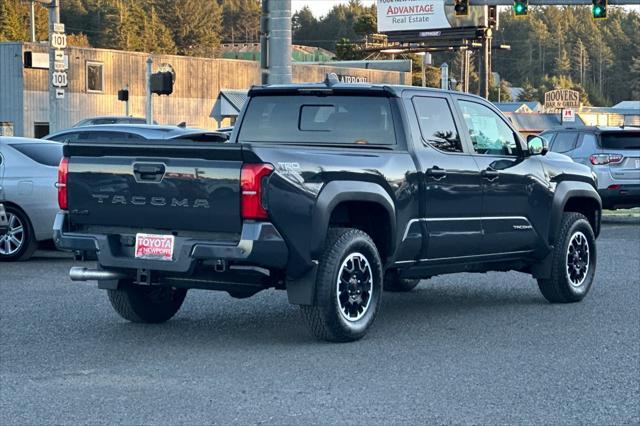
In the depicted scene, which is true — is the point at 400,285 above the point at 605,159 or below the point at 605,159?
below

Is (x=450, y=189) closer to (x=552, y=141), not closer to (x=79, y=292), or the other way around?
(x=79, y=292)

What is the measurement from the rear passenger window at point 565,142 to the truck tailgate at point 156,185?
585 inches

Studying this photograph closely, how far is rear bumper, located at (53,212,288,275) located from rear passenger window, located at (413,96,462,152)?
2.13 meters

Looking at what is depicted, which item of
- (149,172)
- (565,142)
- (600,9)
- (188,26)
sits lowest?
(565,142)

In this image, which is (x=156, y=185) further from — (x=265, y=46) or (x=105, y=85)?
(x=105, y=85)

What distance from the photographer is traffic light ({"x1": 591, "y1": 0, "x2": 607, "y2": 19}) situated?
3472 centimetres

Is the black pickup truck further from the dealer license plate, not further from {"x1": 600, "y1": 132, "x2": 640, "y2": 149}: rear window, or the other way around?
{"x1": 600, "y1": 132, "x2": 640, "y2": 149}: rear window

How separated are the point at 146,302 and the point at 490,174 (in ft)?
10.1

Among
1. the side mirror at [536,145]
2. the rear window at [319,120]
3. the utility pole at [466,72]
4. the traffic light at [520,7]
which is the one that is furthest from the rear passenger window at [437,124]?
the utility pole at [466,72]

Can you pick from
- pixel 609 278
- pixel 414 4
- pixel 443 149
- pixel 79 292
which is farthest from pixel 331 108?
pixel 414 4

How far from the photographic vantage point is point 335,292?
8.76m

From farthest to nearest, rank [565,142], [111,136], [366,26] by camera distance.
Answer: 1. [366,26]
2. [565,142]
3. [111,136]

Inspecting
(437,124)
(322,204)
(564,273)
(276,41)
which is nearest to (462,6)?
(276,41)

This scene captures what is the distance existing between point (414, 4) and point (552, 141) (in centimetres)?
7569
